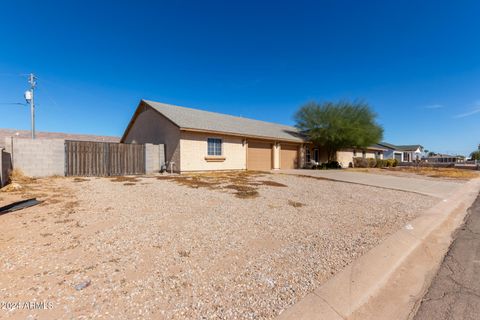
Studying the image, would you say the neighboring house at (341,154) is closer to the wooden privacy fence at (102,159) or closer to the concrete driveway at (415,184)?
the concrete driveway at (415,184)

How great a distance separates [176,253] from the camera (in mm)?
3184

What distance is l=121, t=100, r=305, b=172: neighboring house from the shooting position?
13906 millimetres

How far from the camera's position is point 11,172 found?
31.1 ft

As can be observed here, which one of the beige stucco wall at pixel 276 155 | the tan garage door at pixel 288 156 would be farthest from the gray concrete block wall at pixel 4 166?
the tan garage door at pixel 288 156

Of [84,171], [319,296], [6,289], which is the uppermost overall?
[84,171]

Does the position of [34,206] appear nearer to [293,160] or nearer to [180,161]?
[180,161]

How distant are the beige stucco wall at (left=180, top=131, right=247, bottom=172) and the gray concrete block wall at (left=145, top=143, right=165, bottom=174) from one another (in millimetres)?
1764

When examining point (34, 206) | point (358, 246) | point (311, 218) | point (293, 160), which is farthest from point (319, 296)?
point (293, 160)

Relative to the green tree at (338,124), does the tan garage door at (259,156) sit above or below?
below

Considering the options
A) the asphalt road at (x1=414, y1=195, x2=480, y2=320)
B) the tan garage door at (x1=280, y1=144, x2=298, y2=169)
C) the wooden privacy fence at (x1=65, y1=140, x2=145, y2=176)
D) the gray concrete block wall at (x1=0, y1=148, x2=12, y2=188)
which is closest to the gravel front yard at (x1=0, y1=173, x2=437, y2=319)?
the asphalt road at (x1=414, y1=195, x2=480, y2=320)

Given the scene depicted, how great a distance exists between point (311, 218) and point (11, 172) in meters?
12.6

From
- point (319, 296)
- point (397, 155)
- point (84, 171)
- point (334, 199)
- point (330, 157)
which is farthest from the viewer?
point (397, 155)

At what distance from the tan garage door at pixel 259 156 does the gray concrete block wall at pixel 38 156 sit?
11730mm

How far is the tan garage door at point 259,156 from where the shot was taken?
1747 centimetres
